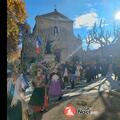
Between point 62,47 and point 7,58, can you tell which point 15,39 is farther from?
point 62,47

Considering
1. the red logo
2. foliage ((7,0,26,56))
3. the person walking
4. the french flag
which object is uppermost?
foliage ((7,0,26,56))

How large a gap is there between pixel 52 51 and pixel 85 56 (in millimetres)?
174

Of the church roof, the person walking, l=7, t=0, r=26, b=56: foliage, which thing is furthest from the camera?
the person walking

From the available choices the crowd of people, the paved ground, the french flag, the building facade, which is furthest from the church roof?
the paved ground

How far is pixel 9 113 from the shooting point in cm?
137

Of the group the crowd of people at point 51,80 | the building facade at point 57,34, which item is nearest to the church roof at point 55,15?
the building facade at point 57,34

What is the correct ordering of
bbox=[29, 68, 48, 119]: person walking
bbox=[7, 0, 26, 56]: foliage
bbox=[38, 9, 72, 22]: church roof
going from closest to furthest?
bbox=[7, 0, 26, 56]: foliage < bbox=[38, 9, 72, 22]: church roof < bbox=[29, 68, 48, 119]: person walking

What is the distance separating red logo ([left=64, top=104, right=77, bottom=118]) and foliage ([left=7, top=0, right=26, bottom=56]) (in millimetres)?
433

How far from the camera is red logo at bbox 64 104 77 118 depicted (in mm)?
1626

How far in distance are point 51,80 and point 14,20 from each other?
17.1 inches

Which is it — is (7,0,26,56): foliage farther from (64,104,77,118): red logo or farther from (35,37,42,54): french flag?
(64,104,77,118): red logo

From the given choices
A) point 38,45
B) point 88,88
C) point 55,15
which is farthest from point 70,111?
point 55,15

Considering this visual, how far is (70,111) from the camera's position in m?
Result: 1.63

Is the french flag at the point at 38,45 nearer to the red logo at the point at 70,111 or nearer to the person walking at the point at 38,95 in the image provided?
the person walking at the point at 38,95
